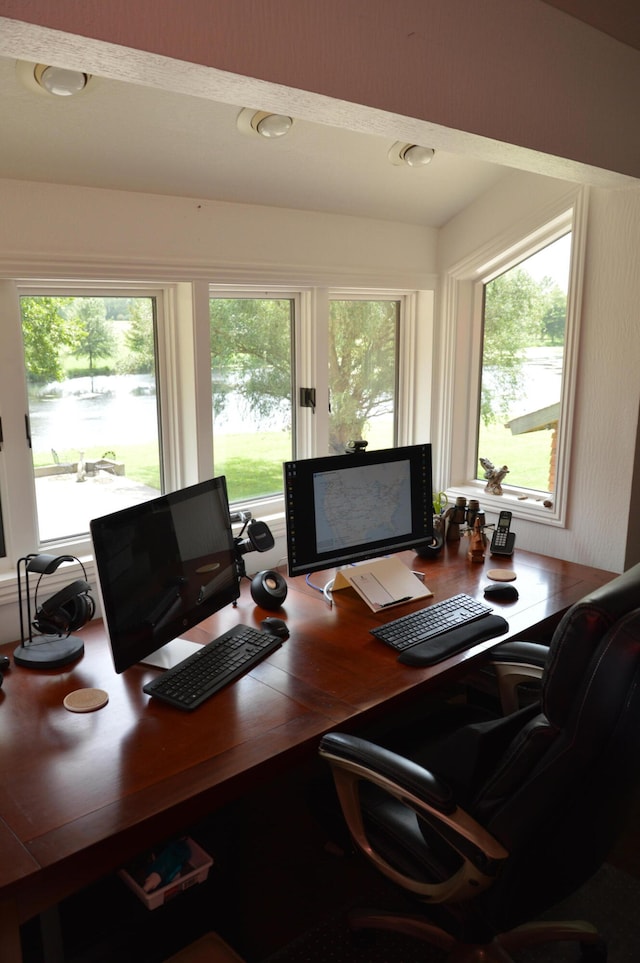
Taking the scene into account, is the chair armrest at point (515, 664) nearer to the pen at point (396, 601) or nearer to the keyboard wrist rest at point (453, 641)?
the keyboard wrist rest at point (453, 641)

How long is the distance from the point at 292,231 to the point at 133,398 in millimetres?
838

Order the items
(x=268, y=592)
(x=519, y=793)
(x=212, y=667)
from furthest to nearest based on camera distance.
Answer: (x=268, y=592) < (x=212, y=667) < (x=519, y=793)

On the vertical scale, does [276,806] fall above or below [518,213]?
below

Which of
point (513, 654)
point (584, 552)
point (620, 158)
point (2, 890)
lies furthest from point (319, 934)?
point (620, 158)

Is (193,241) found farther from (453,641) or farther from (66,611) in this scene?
(453,641)

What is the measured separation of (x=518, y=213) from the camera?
2.90m

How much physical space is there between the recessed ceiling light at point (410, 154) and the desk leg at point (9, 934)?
228 cm

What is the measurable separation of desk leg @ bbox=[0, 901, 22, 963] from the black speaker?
768mm

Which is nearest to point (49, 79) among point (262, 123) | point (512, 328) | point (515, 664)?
point (262, 123)

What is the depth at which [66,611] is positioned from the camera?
192 cm

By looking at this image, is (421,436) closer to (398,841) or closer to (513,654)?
(513,654)

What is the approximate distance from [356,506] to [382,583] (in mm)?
254

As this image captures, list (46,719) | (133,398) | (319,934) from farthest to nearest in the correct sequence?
(133,398), (319,934), (46,719)

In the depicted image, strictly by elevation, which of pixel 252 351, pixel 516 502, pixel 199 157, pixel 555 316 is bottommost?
pixel 516 502
